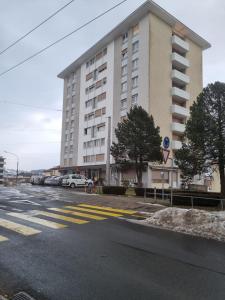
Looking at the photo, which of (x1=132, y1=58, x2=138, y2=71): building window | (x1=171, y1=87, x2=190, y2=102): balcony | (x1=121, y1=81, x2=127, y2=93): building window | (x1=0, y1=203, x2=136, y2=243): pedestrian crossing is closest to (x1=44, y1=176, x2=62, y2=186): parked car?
(x1=121, y1=81, x2=127, y2=93): building window

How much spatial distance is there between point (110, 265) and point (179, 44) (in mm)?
47538

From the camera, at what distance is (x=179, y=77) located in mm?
46469

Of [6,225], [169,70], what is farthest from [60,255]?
[169,70]

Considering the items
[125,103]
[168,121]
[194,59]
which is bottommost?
[168,121]

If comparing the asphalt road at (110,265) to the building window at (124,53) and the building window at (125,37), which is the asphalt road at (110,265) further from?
the building window at (125,37)

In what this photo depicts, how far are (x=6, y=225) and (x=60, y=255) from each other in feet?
13.5

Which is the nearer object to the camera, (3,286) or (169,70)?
(3,286)

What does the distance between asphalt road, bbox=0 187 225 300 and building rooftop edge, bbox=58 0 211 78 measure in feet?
136

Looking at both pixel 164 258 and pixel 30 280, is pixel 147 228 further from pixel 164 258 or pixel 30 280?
pixel 30 280

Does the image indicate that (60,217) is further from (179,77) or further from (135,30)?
(135,30)

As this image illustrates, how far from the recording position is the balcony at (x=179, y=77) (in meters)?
45.9

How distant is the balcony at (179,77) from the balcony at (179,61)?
6.19 ft

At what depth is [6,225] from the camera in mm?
9859

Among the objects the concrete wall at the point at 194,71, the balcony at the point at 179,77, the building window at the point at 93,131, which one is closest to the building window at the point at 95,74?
the building window at the point at 93,131
